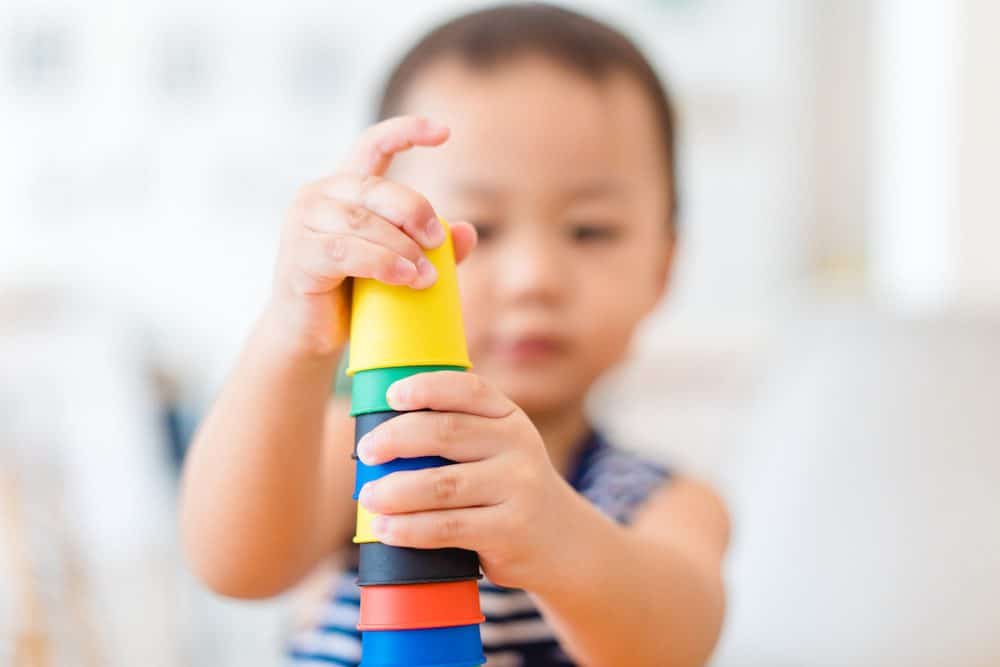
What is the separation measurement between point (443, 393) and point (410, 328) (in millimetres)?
21

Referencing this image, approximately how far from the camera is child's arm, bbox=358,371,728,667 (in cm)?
28

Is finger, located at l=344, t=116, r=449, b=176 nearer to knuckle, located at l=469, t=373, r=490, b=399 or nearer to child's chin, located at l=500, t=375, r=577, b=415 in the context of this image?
knuckle, located at l=469, t=373, r=490, b=399

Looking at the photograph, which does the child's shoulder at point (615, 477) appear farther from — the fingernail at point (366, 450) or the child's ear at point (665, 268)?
the fingernail at point (366, 450)

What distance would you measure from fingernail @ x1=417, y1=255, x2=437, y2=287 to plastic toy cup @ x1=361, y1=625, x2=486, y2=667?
0.30 ft

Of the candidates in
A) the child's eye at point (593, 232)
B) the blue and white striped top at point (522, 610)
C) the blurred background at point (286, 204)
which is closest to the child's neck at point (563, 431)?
the blue and white striped top at point (522, 610)

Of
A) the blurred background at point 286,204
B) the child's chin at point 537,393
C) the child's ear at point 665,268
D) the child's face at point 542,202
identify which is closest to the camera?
the child's face at point 542,202

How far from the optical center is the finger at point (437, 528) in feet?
0.91

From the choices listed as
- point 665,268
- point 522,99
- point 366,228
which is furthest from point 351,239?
point 665,268

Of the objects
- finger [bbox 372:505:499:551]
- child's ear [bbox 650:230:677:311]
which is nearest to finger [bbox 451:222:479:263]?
finger [bbox 372:505:499:551]

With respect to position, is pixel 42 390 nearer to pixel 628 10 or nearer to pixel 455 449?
pixel 628 10

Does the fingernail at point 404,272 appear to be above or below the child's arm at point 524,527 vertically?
above

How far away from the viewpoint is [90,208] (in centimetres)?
166

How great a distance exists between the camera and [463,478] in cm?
29

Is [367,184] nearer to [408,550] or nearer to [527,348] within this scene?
[408,550]
